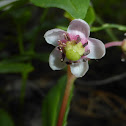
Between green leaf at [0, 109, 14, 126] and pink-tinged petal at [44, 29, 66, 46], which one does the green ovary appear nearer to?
pink-tinged petal at [44, 29, 66, 46]

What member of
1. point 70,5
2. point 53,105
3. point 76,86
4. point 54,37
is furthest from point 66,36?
point 76,86

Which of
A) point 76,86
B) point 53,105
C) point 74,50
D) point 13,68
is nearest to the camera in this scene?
point 74,50

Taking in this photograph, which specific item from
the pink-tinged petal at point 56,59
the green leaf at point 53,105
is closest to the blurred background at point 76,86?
the green leaf at point 53,105

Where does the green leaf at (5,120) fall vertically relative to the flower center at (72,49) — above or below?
below

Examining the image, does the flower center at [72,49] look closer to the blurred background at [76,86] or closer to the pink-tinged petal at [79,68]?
the pink-tinged petal at [79,68]

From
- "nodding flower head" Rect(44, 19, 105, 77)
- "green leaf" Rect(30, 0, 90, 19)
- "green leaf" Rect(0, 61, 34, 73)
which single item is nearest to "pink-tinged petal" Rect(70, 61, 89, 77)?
"nodding flower head" Rect(44, 19, 105, 77)

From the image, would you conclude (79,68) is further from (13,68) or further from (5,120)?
(5,120)
